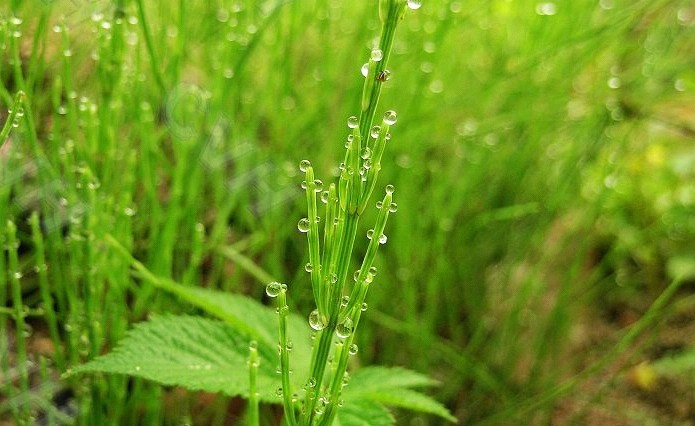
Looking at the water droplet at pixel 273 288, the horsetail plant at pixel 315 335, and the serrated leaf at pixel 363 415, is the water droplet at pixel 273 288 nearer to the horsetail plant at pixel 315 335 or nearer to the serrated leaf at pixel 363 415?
the horsetail plant at pixel 315 335

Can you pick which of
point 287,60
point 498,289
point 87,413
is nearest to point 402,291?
point 498,289

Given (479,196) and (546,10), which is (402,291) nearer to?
(479,196)

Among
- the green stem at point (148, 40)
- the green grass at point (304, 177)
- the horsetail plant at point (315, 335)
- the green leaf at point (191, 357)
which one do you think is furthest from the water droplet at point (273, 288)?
the green stem at point (148, 40)

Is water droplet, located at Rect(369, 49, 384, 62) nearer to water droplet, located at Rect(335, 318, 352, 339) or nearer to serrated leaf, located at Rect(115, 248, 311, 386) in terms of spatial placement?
water droplet, located at Rect(335, 318, 352, 339)

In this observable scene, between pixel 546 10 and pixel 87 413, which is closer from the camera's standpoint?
pixel 87 413

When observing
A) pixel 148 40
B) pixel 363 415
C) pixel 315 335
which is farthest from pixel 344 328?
pixel 148 40

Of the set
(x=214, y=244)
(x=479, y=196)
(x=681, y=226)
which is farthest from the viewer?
(x=681, y=226)

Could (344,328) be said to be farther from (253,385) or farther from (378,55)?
(378,55)
